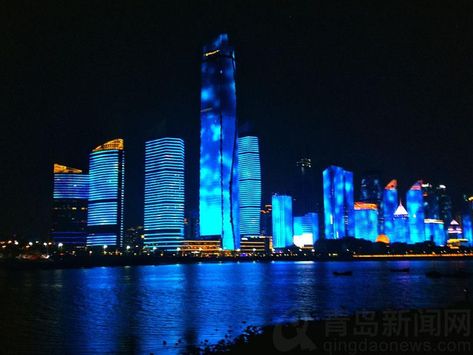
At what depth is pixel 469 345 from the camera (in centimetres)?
2516

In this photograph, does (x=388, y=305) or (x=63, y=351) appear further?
(x=388, y=305)

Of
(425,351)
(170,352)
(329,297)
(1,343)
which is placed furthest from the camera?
(329,297)

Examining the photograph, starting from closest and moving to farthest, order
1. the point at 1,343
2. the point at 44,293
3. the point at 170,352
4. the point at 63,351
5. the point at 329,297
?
the point at 170,352, the point at 63,351, the point at 1,343, the point at 329,297, the point at 44,293

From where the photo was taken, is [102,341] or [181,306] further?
[181,306]

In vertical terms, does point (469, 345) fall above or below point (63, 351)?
above

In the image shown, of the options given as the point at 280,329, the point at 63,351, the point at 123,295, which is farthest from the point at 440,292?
the point at 63,351

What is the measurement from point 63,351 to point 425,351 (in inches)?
937

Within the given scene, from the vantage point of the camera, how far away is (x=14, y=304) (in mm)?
66000

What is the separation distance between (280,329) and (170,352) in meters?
7.50

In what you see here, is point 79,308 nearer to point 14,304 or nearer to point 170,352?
point 14,304

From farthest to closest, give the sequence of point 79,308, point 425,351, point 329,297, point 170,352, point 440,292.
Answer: point 440,292
point 329,297
point 79,308
point 170,352
point 425,351

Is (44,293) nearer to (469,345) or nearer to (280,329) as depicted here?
(280,329)

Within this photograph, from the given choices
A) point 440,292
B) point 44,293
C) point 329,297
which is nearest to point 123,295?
point 44,293

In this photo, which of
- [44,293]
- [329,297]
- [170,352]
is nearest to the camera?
[170,352]
